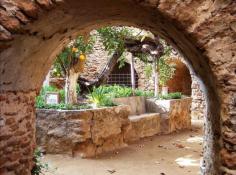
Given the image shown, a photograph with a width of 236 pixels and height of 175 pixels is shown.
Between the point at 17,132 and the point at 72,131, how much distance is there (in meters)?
3.09

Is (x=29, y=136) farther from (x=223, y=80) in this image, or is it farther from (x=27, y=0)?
(x=223, y=80)

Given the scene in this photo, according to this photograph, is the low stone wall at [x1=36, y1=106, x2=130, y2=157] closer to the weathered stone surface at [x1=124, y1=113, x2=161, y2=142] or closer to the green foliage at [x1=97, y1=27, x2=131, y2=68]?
the weathered stone surface at [x1=124, y1=113, x2=161, y2=142]

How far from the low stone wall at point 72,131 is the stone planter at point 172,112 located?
3.08 meters

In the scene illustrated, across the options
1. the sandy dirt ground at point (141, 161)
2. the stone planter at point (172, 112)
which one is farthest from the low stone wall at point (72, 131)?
the stone planter at point (172, 112)

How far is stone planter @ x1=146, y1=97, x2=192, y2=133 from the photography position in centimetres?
977

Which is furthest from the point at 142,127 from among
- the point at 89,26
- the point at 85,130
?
the point at 89,26

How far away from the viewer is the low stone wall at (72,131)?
6629 mm

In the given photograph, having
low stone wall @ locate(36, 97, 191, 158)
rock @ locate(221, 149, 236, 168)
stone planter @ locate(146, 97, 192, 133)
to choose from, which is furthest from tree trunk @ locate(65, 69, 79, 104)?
rock @ locate(221, 149, 236, 168)

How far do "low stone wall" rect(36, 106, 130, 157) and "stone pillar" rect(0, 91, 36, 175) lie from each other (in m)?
2.62

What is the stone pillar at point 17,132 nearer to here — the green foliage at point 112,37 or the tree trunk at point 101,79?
the green foliage at point 112,37

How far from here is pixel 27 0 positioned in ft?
8.00

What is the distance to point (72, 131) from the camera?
261 inches

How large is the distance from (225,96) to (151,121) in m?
6.95

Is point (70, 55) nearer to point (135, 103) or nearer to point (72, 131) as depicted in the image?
point (72, 131)
